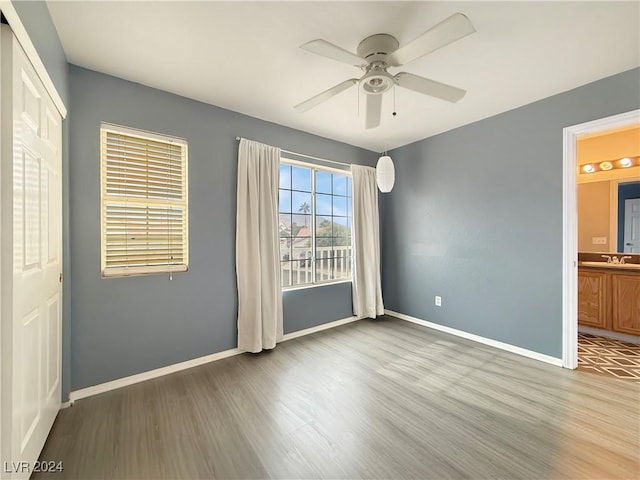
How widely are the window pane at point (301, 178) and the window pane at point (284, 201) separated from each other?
0.14 metres

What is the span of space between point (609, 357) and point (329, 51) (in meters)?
3.99

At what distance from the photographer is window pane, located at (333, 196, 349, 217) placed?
398 centimetres

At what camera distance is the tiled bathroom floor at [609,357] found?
2504 mm

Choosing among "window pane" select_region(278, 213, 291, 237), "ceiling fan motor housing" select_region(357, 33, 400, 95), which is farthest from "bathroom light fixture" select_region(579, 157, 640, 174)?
"window pane" select_region(278, 213, 291, 237)

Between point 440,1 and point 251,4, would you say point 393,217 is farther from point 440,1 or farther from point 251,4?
point 251,4

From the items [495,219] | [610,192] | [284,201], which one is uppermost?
[610,192]

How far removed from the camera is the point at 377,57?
182 cm

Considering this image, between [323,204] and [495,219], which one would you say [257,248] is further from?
[495,219]

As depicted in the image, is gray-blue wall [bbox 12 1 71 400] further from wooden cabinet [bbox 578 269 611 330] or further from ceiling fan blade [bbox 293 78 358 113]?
wooden cabinet [bbox 578 269 611 330]

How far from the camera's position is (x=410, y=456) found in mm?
1562

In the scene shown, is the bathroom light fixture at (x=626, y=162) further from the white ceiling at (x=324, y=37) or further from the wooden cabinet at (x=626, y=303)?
the white ceiling at (x=324, y=37)

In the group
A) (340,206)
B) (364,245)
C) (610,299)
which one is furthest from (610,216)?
(340,206)

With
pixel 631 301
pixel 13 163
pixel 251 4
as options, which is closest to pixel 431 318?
pixel 631 301

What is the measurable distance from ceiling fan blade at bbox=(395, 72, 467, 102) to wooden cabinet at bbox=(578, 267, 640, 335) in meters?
3.30
